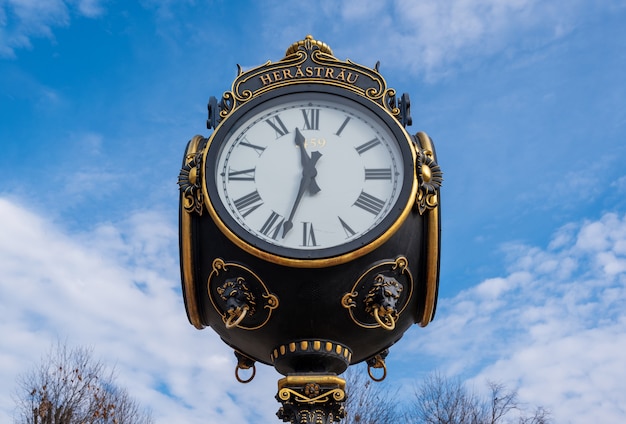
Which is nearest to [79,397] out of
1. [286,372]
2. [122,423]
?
[122,423]

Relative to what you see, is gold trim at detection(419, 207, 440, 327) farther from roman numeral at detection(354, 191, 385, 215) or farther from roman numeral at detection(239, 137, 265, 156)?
roman numeral at detection(239, 137, 265, 156)

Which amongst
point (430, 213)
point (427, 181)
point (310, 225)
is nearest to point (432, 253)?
point (430, 213)

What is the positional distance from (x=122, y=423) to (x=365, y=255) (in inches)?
714

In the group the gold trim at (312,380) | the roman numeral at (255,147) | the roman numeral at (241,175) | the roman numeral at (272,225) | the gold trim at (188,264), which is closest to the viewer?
the gold trim at (312,380)

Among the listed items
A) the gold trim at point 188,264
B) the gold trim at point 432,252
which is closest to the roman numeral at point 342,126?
the gold trim at point 432,252

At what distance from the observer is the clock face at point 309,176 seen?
4.77 metres

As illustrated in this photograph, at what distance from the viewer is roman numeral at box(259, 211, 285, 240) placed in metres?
4.81

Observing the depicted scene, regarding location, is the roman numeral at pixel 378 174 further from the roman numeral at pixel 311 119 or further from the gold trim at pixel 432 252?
the roman numeral at pixel 311 119

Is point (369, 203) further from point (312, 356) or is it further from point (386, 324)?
point (312, 356)

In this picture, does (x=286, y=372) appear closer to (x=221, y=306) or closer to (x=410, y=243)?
(x=221, y=306)

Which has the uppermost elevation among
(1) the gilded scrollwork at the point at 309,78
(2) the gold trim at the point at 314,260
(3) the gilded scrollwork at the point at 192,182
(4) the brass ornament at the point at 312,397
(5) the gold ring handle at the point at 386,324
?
(1) the gilded scrollwork at the point at 309,78

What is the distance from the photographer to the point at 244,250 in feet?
15.4

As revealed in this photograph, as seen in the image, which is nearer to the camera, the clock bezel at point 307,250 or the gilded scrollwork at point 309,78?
the clock bezel at point 307,250

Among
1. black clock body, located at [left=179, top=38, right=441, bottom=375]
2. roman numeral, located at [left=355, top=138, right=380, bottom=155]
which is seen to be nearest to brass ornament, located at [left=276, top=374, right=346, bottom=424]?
black clock body, located at [left=179, top=38, right=441, bottom=375]
